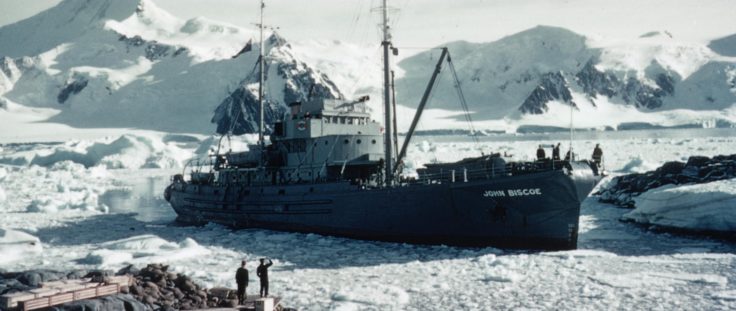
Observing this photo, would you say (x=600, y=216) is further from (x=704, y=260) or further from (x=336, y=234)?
(x=336, y=234)

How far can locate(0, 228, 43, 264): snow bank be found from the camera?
23.9 metres

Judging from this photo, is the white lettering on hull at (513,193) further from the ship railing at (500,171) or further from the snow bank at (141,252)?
the snow bank at (141,252)

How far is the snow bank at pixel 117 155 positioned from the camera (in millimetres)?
86188

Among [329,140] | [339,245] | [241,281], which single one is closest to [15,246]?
[339,245]

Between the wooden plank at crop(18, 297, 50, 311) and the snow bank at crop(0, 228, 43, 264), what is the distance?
40.5 ft

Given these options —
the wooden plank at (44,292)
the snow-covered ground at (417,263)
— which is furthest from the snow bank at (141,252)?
the wooden plank at (44,292)

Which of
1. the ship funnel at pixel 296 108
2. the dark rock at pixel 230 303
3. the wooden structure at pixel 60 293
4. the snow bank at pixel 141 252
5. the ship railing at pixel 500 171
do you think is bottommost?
the snow bank at pixel 141 252

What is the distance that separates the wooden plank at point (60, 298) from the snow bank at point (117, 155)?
76.5m

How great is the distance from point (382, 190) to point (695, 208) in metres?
14.0

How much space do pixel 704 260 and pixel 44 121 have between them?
663ft

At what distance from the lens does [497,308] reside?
615 inches

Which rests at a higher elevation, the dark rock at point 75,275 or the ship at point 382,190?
the ship at point 382,190

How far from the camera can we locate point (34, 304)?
13039 mm

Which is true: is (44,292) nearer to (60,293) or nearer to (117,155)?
(60,293)
